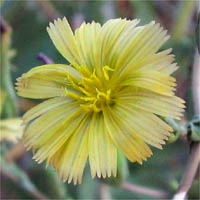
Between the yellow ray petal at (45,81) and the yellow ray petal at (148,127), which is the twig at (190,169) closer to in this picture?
the yellow ray petal at (148,127)

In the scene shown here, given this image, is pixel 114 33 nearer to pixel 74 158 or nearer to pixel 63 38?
pixel 63 38

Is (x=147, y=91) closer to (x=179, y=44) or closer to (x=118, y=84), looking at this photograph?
(x=118, y=84)

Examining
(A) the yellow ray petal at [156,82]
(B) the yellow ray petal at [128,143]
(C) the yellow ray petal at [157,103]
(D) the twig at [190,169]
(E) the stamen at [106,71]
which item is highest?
(E) the stamen at [106,71]

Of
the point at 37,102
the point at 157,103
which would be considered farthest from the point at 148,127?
the point at 37,102

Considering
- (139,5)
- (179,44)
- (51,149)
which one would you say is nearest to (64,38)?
(51,149)

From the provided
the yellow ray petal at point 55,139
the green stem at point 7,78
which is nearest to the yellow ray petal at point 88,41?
the yellow ray petal at point 55,139

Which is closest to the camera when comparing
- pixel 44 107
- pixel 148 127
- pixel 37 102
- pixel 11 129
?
pixel 148 127
